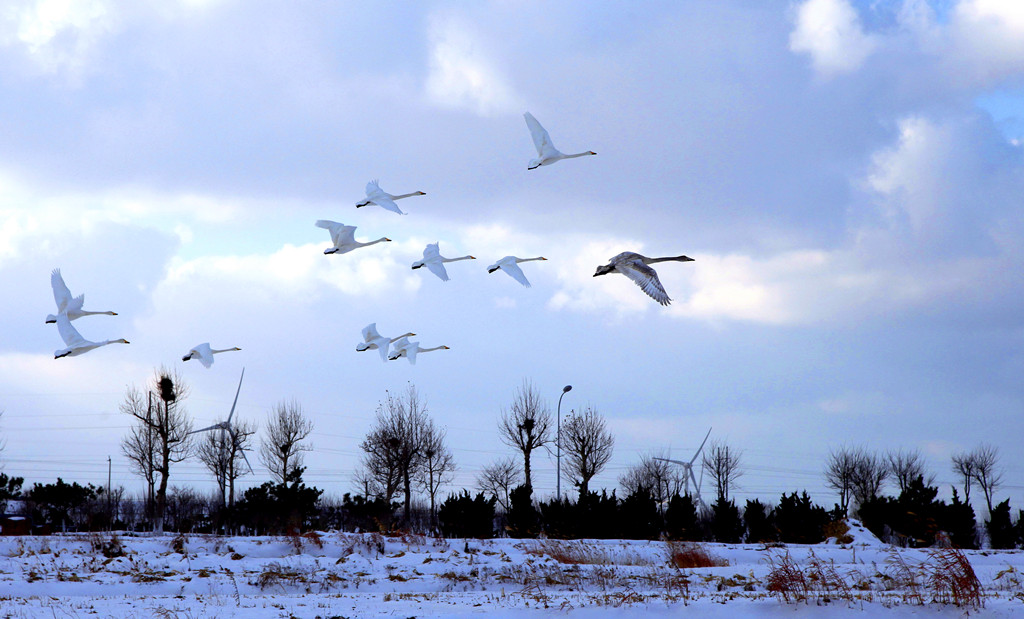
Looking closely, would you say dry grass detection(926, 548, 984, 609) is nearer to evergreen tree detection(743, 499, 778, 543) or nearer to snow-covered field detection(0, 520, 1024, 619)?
snow-covered field detection(0, 520, 1024, 619)

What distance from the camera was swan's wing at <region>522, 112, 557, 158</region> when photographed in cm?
2002

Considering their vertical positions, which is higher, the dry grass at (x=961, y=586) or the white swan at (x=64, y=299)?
the white swan at (x=64, y=299)

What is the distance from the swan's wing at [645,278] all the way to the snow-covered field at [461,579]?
504 cm

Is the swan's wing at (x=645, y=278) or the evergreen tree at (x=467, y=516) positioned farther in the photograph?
the evergreen tree at (x=467, y=516)

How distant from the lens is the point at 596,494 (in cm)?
A: 3516

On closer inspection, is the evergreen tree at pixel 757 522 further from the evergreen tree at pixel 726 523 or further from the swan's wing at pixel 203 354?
the swan's wing at pixel 203 354

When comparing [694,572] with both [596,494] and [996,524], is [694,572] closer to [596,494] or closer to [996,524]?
[596,494]

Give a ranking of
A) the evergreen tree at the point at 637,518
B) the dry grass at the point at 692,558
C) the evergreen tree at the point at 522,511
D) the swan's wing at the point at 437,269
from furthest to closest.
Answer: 1. the evergreen tree at the point at 522,511
2. the evergreen tree at the point at 637,518
3. the dry grass at the point at 692,558
4. the swan's wing at the point at 437,269

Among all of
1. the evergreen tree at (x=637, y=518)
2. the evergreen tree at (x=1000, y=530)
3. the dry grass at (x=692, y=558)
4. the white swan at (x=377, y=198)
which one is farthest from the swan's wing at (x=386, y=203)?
the evergreen tree at (x=1000, y=530)

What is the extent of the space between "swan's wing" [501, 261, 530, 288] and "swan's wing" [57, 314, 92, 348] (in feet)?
27.7

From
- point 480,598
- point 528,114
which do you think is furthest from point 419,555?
point 528,114

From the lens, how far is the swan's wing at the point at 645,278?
17766 millimetres

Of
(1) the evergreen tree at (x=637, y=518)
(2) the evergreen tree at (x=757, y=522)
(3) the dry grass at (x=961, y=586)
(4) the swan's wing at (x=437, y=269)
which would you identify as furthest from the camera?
(2) the evergreen tree at (x=757, y=522)

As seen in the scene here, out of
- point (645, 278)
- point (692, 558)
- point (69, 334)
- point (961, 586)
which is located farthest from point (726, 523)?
point (69, 334)
